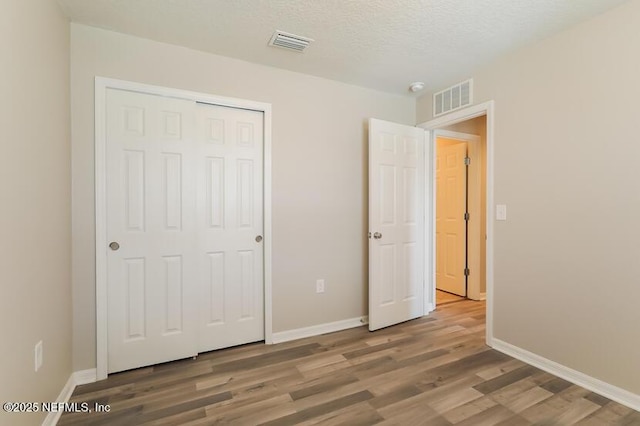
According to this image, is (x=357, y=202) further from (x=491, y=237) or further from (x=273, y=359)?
(x=273, y=359)

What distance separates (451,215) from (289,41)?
3099 mm

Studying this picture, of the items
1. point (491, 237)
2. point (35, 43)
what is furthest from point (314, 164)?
point (35, 43)

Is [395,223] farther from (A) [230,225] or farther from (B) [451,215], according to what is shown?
(A) [230,225]

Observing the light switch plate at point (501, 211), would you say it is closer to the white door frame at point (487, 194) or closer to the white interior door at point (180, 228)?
the white door frame at point (487, 194)

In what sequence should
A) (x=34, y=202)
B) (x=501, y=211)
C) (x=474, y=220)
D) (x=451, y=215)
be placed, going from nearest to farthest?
(x=34, y=202) < (x=501, y=211) < (x=474, y=220) < (x=451, y=215)

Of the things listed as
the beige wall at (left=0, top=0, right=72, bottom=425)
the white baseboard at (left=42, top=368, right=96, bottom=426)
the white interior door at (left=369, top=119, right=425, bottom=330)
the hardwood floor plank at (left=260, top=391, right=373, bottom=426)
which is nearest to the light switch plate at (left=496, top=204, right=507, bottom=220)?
the white interior door at (left=369, top=119, right=425, bottom=330)

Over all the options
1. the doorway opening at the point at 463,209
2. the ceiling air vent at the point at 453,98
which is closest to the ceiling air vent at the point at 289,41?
the ceiling air vent at the point at 453,98

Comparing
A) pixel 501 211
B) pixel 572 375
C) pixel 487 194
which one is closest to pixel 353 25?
pixel 487 194

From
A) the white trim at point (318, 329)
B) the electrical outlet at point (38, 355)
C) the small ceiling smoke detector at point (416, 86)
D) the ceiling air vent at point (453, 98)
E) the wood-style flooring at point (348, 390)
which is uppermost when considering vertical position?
the small ceiling smoke detector at point (416, 86)

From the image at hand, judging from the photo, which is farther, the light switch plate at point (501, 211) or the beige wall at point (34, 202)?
the light switch plate at point (501, 211)

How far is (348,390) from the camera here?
6.37 ft

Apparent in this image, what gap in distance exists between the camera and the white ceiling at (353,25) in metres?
1.83

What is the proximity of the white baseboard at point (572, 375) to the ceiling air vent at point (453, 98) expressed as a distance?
2152mm

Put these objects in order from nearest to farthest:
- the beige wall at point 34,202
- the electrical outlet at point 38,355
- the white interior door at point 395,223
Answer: the beige wall at point 34,202, the electrical outlet at point 38,355, the white interior door at point 395,223
